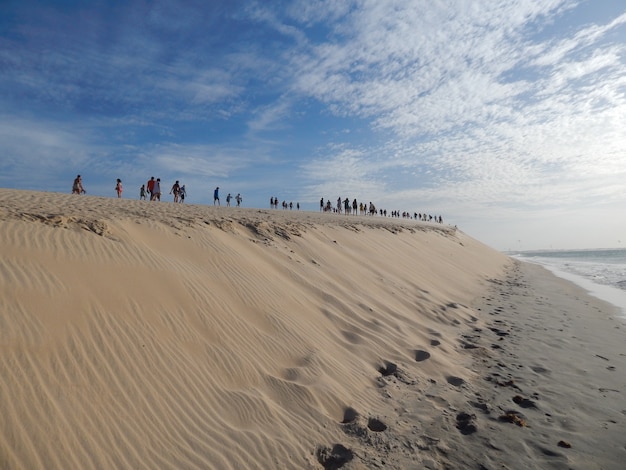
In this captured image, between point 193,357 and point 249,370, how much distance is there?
72 centimetres

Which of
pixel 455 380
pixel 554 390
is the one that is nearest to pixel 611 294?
pixel 554 390

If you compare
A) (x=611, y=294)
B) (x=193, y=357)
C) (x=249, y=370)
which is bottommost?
(x=611, y=294)

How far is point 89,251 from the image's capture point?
5.64m

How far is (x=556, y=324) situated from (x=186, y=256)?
8551mm

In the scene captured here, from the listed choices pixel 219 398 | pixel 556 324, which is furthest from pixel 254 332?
pixel 556 324

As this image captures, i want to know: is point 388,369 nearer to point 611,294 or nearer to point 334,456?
point 334,456

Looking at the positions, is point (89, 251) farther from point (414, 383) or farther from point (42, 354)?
point (414, 383)

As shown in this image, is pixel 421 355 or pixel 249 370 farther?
pixel 421 355

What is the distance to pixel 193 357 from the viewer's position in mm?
4359

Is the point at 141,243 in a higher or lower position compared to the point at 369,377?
higher

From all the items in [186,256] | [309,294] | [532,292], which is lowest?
[532,292]

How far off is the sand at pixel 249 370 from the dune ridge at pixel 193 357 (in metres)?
0.02

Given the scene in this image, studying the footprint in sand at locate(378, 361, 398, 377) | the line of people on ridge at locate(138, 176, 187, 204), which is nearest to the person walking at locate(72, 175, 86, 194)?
the line of people on ridge at locate(138, 176, 187, 204)

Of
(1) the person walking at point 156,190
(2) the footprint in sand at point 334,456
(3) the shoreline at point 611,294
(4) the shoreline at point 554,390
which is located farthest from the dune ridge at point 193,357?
(1) the person walking at point 156,190
